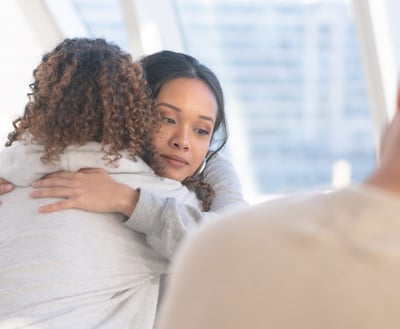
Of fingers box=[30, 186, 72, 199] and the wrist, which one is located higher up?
fingers box=[30, 186, 72, 199]

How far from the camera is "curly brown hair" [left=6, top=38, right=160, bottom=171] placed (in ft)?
5.17

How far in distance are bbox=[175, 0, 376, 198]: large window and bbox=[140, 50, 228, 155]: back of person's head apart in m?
2.72

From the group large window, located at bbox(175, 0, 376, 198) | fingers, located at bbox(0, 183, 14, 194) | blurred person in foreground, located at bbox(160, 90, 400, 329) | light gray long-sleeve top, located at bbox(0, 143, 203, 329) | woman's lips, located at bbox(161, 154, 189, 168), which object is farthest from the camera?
large window, located at bbox(175, 0, 376, 198)

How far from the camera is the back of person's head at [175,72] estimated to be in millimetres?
1865

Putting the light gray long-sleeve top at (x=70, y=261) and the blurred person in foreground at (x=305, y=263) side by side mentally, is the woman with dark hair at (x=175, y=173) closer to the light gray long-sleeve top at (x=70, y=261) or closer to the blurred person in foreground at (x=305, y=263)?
the light gray long-sleeve top at (x=70, y=261)

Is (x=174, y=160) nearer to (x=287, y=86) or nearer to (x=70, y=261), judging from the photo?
(x=70, y=261)

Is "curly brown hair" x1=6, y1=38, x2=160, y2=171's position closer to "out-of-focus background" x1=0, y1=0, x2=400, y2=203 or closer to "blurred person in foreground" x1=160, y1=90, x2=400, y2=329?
"blurred person in foreground" x1=160, y1=90, x2=400, y2=329

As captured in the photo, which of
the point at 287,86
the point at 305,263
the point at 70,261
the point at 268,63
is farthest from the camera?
the point at 287,86

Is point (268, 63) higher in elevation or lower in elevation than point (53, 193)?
lower

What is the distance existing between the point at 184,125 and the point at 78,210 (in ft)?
1.19

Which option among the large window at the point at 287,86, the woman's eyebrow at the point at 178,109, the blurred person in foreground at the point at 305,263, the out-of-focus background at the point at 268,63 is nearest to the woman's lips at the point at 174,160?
the woman's eyebrow at the point at 178,109

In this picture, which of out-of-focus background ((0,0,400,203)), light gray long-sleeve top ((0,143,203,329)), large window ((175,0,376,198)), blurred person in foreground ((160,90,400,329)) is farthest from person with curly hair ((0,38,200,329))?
large window ((175,0,376,198))

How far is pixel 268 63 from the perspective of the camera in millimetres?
4973

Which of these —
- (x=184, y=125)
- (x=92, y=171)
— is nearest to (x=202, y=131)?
(x=184, y=125)
